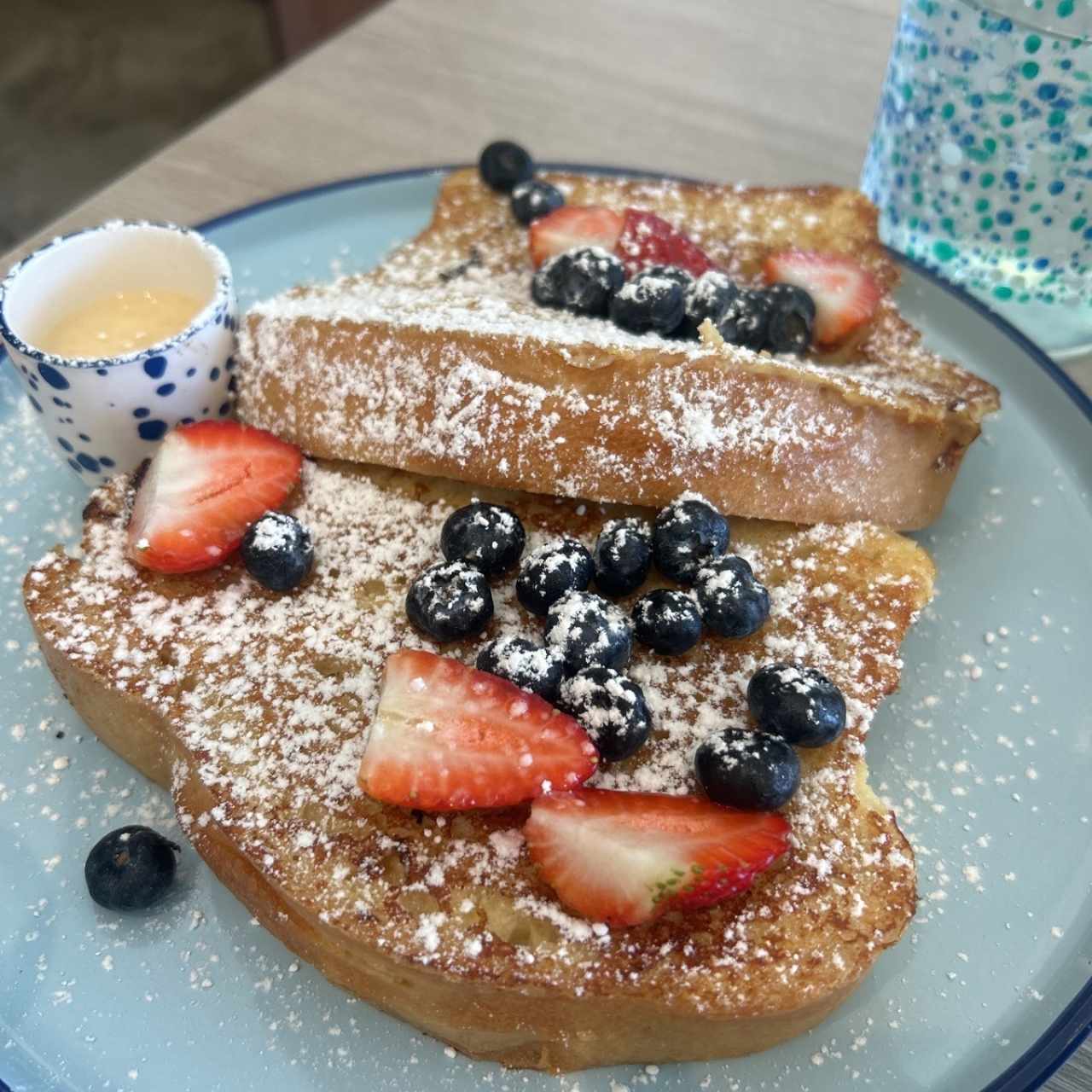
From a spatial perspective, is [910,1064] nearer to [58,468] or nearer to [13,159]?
[58,468]

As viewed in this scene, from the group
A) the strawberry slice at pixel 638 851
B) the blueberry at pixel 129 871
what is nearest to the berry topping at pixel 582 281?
the strawberry slice at pixel 638 851

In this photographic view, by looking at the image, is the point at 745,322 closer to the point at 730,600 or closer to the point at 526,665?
the point at 730,600

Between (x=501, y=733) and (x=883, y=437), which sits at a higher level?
(x=883, y=437)

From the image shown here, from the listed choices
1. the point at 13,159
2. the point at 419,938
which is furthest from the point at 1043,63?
the point at 13,159

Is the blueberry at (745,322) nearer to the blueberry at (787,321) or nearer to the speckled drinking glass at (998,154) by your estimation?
the blueberry at (787,321)

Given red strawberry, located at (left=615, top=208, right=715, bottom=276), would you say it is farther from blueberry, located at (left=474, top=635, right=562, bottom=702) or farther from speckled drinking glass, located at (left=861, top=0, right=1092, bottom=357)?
blueberry, located at (left=474, top=635, right=562, bottom=702)

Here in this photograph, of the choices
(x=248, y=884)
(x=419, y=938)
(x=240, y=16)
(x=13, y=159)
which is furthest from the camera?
(x=240, y=16)

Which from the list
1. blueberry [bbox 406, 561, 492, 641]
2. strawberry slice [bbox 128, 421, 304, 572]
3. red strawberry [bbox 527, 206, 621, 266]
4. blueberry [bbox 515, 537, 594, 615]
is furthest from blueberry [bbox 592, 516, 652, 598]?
red strawberry [bbox 527, 206, 621, 266]
